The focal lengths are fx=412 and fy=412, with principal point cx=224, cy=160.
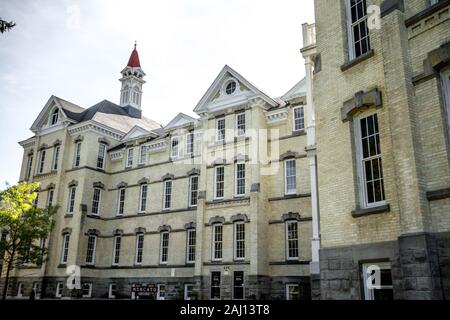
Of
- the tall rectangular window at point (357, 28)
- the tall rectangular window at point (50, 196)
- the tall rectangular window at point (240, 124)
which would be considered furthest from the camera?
the tall rectangular window at point (50, 196)

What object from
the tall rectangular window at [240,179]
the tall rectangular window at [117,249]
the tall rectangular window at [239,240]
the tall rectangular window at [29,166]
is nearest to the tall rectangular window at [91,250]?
the tall rectangular window at [117,249]

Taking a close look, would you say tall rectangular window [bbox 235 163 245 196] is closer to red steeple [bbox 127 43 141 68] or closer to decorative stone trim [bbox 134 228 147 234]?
decorative stone trim [bbox 134 228 147 234]

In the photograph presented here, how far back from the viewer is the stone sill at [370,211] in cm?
976

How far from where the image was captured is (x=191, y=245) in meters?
29.1

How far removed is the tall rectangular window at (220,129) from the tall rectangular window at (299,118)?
16.9 feet

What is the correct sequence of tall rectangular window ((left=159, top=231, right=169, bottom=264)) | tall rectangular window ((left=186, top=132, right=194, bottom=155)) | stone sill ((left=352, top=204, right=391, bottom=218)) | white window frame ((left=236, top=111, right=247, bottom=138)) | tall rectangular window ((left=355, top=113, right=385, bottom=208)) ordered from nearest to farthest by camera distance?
1. stone sill ((left=352, top=204, right=391, bottom=218))
2. tall rectangular window ((left=355, top=113, right=385, bottom=208))
3. white window frame ((left=236, top=111, right=247, bottom=138))
4. tall rectangular window ((left=159, top=231, right=169, bottom=264))
5. tall rectangular window ((left=186, top=132, right=194, bottom=155))

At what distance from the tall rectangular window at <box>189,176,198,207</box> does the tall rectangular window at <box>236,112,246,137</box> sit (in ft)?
17.1

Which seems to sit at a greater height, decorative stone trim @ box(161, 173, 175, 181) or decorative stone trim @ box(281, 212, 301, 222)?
decorative stone trim @ box(161, 173, 175, 181)

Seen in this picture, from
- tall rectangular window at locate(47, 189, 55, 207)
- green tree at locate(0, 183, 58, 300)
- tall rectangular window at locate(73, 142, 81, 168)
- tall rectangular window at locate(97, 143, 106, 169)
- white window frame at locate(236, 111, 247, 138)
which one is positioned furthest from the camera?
tall rectangular window at locate(47, 189, 55, 207)

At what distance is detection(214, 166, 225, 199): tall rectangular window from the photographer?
90.9 ft

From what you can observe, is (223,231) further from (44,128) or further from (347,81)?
(44,128)

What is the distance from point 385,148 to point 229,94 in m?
19.5

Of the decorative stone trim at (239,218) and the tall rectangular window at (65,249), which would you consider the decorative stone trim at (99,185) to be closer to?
the tall rectangular window at (65,249)

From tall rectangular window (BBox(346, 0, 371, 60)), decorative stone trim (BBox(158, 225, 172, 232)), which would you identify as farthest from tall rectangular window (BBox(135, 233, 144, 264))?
tall rectangular window (BBox(346, 0, 371, 60))
